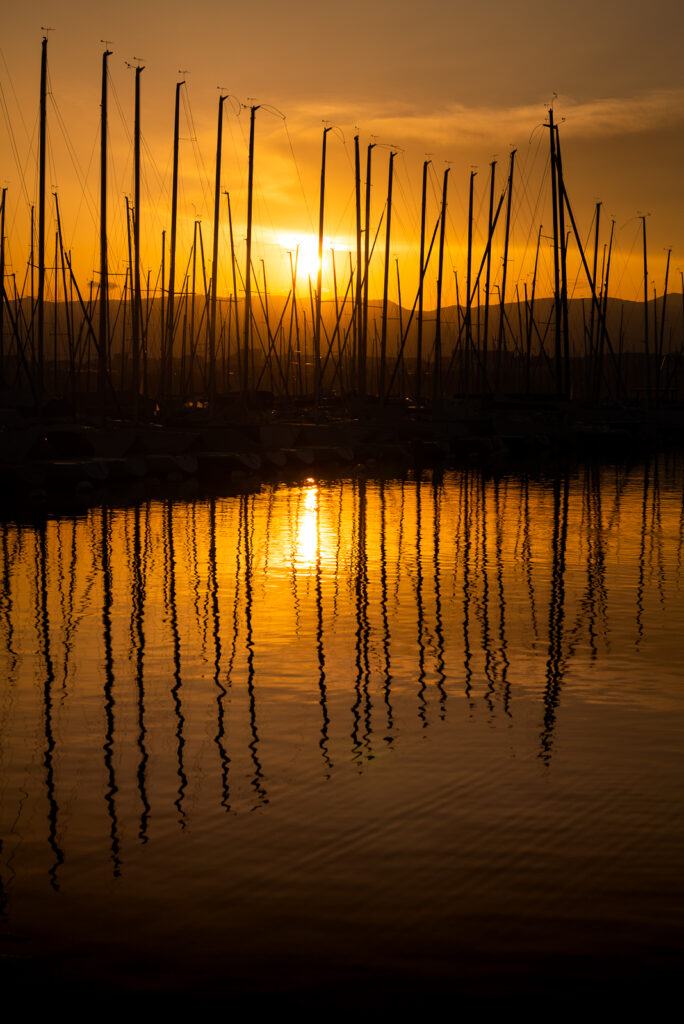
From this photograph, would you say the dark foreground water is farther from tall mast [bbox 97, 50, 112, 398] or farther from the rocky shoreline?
tall mast [bbox 97, 50, 112, 398]

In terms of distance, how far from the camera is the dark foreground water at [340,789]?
19.3 feet

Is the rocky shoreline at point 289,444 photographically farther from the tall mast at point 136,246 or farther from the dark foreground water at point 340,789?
the dark foreground water at point 340,789

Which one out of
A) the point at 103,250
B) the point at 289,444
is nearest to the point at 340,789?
the point at 103,250

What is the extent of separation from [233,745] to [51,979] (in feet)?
13.0

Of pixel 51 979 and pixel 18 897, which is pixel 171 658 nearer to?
pixel 18 897

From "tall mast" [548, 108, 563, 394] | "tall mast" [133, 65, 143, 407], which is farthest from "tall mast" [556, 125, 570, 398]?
"tall mast" [133, 65, 143, 407]

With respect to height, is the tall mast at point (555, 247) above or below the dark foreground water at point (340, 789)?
above

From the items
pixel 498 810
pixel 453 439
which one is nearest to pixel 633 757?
pixel 498 810

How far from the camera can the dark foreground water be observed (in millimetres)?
5879

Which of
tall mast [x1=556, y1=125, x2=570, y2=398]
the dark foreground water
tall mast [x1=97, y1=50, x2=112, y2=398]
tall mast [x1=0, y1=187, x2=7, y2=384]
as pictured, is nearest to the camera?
the dark foreground water

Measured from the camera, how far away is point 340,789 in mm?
8359

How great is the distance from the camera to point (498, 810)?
7953 millimetres

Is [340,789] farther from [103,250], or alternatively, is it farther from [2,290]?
[2,290]

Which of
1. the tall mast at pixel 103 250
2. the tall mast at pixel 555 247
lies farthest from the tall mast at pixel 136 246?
the tall mast at pixel 555 247
